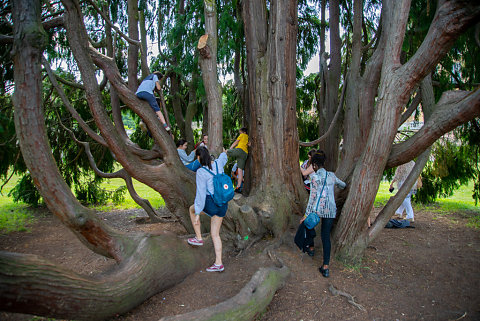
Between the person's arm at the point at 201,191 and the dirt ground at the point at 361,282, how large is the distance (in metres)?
0.89

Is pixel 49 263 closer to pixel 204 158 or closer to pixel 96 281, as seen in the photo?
pixel 96 281

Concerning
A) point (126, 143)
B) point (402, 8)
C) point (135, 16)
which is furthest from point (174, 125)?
point (402, 8)

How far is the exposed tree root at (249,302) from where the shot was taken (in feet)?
10.2

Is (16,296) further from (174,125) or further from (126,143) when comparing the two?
(174,125)

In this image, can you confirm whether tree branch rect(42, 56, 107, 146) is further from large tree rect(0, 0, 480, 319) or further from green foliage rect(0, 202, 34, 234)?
green foliage rect(0, 202, 34, 234)

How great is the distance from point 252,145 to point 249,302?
2554mm

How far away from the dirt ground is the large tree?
0.90 ft

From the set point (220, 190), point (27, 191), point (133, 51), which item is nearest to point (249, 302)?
point (220, 190)

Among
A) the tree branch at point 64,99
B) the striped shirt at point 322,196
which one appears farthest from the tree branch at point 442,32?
the tree branch at point 64,99

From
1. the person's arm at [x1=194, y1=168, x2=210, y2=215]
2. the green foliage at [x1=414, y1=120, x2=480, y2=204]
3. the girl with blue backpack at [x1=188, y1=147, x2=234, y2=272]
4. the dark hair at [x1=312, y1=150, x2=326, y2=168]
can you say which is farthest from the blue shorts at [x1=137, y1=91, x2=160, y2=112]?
the green foliage at [x1=414, y1=120, x2=480, y2=204]

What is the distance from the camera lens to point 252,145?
212 inches

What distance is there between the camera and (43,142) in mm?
2896

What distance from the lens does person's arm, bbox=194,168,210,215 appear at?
13.4 ft

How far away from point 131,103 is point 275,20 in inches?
95.1
